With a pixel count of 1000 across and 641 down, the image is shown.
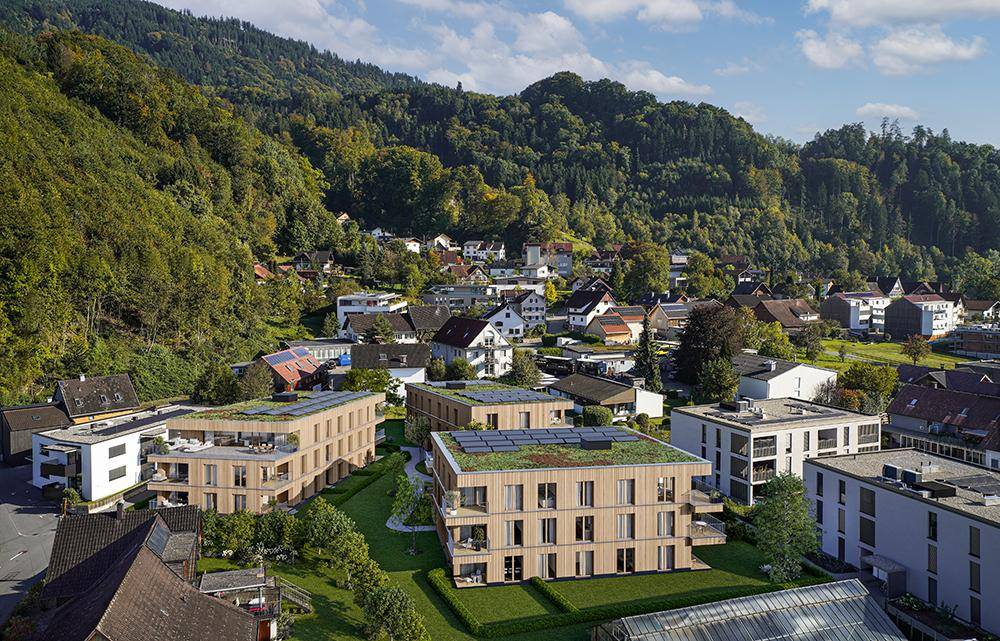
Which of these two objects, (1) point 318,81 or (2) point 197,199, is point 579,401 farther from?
(1) point 318,81

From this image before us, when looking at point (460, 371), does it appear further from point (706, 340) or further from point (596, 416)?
point (706, 340)

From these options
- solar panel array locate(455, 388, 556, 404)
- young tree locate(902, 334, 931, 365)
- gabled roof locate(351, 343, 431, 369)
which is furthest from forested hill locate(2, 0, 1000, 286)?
solar panel array locate(455, 388, 556, 404)

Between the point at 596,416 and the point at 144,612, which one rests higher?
the point at 596,416

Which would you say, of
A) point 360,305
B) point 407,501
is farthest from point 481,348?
point 407,501

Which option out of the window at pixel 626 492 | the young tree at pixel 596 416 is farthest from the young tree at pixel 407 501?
the young tree at pixel 596 416

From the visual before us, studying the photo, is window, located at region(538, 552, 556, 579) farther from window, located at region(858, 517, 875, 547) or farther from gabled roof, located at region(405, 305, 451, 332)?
gabled roof, located at region(405, 305, 451, 332)

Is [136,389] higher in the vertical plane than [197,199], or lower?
lower

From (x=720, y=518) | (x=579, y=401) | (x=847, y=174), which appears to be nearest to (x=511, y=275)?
(x=579, y=401)
